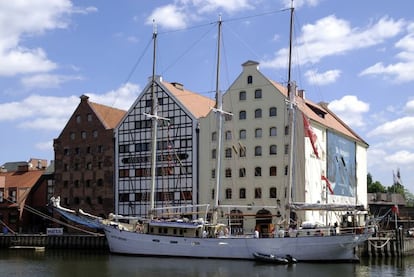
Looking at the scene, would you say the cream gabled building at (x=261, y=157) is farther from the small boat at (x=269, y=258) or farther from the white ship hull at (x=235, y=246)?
the small boat at (x=269, y=258)

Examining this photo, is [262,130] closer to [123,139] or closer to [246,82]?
[246,82]

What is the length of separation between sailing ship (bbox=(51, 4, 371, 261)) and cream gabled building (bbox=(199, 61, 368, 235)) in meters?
9.32

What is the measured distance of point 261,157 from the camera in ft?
219

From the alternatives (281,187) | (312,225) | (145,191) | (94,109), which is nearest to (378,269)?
(312,225)

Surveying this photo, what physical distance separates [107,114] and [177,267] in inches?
1502

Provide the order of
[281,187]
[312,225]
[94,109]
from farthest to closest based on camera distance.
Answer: [94,109] → [281,187] → [312,225]

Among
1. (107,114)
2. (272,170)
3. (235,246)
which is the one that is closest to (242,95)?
(272,170)

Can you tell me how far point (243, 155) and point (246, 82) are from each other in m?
7.87

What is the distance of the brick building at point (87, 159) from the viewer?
76.4m

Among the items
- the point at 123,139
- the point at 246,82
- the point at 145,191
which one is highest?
the point at 246,82

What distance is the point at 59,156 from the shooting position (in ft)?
A: 268

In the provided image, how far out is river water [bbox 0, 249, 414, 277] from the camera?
42.6 metres

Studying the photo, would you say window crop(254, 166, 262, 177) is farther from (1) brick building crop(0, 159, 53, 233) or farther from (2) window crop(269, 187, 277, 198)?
(1) brick building crop(0, 159, 53, 233)

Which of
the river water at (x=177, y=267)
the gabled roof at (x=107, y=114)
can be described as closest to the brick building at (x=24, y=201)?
the gabled roof at (x=107, y=114)
